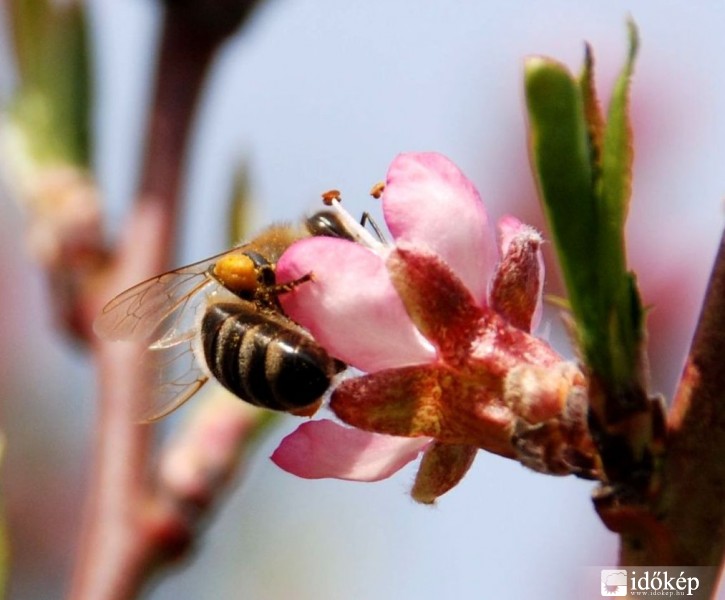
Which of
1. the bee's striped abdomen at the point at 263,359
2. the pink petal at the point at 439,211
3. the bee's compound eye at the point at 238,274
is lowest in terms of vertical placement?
the bee's striped abdomen at the point at 263,359

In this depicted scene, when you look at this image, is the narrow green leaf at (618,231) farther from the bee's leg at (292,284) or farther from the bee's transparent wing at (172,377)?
the bee's transparent wing at (172,377)

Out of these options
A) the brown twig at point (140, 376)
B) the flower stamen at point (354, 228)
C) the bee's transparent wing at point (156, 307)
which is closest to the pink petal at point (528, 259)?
the flower stamen at point (354, 228)

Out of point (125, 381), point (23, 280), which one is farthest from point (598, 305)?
point (23, 280)

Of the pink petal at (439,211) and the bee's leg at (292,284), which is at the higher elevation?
the pink petal at (439,211)

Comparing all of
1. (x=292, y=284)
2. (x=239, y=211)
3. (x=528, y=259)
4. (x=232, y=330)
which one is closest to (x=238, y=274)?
(x=232, y=330)

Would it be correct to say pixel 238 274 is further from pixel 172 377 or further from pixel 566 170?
A: pixel 566 170

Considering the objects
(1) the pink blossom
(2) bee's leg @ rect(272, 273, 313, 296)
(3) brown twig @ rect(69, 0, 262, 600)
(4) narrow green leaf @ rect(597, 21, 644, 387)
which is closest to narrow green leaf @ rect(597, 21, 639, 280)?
(4) narrow green leaf @ rect(597, 21, 644, 387)

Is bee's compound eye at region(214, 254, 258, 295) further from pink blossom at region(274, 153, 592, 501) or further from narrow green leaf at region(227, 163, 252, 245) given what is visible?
narrow green leaf at region(227, 163, 252, 245)
